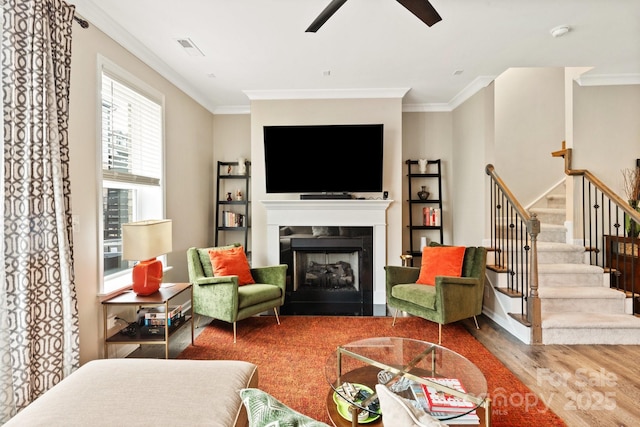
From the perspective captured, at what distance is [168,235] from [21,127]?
119 cm

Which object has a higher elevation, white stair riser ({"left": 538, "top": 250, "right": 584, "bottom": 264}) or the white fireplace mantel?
the white fireplace mantel

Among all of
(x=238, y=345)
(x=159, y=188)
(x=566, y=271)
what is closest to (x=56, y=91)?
(x=159, y=188)

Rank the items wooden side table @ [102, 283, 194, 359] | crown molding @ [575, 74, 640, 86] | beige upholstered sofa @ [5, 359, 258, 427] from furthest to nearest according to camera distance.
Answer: crown molding @ [575, 74, 640, 86], wooden side table @ [102, 283, 194, 359], beige upholstered sofa @ [5, 359, 258, 427]

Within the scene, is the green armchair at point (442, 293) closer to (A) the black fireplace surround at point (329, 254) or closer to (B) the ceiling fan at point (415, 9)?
(A) the black fireplace surround at point (329, 254)

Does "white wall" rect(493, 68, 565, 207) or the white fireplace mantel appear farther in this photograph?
"white wall" rect(493, 68, 565, 207)

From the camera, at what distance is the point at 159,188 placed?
3336 millimetres

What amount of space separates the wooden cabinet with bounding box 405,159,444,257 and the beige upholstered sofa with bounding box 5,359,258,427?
356 centimetres

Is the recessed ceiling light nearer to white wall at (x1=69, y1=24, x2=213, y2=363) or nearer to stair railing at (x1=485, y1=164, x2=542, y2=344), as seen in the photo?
stair railing at (x1=485, y1=164, x2=542, y2=344)

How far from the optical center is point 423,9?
1.87m

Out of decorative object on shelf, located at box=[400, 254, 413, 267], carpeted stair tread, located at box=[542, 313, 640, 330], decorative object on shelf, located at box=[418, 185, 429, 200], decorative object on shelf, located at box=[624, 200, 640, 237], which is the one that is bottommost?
carpeted stair tread, located at box=[542, 313, 640, 330]

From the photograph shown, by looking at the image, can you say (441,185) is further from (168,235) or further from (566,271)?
(168,235)

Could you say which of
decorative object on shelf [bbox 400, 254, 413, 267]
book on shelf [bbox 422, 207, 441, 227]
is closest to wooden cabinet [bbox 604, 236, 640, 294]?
book on shelf [bbox 422, 207, 441, 227]

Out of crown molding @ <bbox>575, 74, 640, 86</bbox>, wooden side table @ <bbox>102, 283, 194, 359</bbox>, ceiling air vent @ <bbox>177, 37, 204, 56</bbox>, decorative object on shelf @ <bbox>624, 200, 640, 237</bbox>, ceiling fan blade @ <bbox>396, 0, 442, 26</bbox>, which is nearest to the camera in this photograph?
ceiling fan blade @ <bbox>396, 0, 442, 26</bbox>

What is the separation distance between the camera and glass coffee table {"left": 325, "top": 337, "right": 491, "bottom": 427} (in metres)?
1.40
